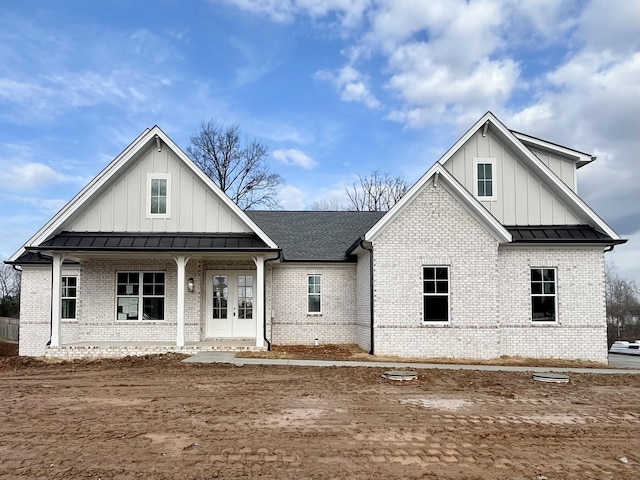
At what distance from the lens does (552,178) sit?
53.1ft

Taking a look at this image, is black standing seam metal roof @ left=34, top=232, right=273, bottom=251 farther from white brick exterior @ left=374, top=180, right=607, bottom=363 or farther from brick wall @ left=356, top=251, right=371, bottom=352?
white brick exterior @ left=374, top=180, right=607, bottom=363

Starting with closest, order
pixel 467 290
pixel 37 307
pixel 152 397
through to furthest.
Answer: pixel 152 397 → pixel 467 290 → pixel 37 307

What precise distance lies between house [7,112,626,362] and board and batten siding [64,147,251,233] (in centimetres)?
4

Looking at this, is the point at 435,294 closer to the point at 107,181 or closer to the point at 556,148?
the point at 556,148

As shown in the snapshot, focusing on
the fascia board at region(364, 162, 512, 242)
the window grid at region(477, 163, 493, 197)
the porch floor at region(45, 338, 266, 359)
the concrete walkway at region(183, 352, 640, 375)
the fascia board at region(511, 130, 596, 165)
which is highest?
the fascia board at region(511, 130, 596, 165)

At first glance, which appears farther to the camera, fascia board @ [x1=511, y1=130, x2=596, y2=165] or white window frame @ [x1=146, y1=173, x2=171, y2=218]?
fascia board @ [x1=511, y1=130, x2=596, y2=165]

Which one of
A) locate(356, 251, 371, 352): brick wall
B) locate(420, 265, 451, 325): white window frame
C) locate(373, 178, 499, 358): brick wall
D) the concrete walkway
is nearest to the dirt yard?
the concrete walkway

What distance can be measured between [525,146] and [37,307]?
18250mm

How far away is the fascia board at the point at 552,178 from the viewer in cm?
1609

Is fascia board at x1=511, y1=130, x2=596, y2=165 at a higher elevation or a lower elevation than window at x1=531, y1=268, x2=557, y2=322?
higher

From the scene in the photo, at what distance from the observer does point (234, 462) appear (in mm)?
6141

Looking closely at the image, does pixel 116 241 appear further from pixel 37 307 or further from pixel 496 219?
pixel 496 219

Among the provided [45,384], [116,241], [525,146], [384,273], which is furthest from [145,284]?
[525,146]

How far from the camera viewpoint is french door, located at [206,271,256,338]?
18.3 meters
